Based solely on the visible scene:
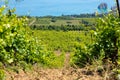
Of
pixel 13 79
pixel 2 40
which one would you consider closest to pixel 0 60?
pixel 2 40

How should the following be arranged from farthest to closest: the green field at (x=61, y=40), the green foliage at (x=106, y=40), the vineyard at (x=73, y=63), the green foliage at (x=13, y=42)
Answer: the green field at (x=61, y=40), the green foliage at (x=106, y=40), the green foliage at (x=13, y=42), the vineyard at (x=73, y=63)

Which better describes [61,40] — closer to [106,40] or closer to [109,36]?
[106,40]

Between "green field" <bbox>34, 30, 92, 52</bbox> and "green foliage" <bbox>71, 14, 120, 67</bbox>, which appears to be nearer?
"green foliage" <bbox>71, 14, 120, 67</bbox>

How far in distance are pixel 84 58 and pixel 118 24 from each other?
312 centimetres

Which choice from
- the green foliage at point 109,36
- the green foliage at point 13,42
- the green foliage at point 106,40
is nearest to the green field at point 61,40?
the green foliage at point 13,42

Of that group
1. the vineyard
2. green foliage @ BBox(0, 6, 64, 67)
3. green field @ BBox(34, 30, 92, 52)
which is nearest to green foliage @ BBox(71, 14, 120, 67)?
the vineyard

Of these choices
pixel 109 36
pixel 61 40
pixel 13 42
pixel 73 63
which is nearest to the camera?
pixel 13 42

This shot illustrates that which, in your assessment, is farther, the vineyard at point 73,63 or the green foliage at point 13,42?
the green foliage at point 13,42

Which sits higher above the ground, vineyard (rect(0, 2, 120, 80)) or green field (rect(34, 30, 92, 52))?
vineyard (rect(0, 2, 120, 80))

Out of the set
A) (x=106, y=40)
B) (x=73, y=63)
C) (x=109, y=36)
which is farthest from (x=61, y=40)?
(x=109, y=36)

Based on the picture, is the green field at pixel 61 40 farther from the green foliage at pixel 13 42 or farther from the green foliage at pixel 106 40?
the green foliage at pixel 106 40

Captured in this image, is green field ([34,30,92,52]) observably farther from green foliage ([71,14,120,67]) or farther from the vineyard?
green foliage ([71,14,120,67])

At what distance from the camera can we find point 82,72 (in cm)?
826

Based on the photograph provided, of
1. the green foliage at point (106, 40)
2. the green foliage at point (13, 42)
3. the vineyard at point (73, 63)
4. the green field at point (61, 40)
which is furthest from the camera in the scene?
the green field at point (61, 40)
